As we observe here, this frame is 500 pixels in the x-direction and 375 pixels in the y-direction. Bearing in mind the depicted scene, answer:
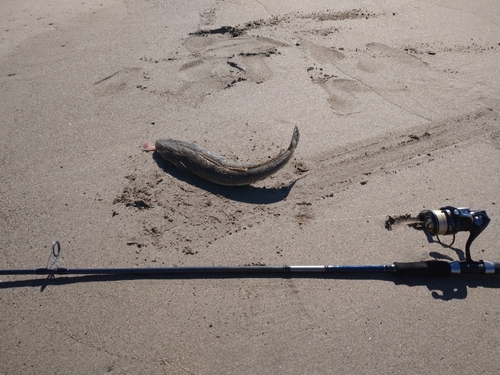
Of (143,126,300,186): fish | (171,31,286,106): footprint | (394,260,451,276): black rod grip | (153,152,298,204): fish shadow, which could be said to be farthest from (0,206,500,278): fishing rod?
(171,31,286,106): footprint

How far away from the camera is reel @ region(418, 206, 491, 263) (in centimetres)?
339

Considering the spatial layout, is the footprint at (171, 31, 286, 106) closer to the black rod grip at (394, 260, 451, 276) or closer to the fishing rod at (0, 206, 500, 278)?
the fishing rod at (0, 206, 500, 278)

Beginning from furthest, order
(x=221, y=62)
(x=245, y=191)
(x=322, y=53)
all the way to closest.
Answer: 1. (x=322, y=53)
2. (x=221, y=62)
3. (x=245, y=191)

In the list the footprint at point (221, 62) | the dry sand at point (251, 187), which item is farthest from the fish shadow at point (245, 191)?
the footprint at point (221, 62)

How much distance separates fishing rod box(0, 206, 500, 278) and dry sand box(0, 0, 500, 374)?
0.30 ft

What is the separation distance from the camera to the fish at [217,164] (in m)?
4.25

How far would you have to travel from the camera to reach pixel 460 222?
3434mm

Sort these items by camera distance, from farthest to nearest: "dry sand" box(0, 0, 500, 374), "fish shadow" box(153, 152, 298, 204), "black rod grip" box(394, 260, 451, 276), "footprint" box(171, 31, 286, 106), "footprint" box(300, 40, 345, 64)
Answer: "footprint" box(300, 40, 345, 64), "footprint" box(171, 31, 286, 106), "fish shadow" box(153, 152, 298, 204), "black rod grip" box(394, 260, 451, 276), "dry sand" box(0, 0, 500, 374)

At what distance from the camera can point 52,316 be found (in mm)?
3271

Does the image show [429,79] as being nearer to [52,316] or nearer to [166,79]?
[166,79]

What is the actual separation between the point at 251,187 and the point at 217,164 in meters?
0.41

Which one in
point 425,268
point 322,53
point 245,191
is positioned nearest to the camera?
point 425,268

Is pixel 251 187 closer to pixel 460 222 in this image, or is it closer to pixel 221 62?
→ pixel 460 222

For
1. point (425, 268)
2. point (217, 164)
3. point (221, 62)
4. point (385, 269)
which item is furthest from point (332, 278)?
point (221, 62)
